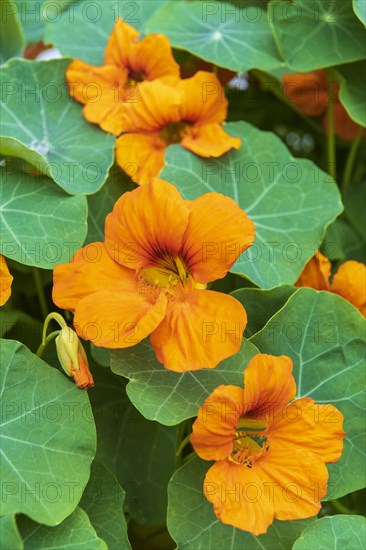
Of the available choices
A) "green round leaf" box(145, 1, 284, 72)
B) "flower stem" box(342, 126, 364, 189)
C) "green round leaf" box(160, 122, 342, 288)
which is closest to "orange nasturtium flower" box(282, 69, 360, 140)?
"flower stem" box(342, 126, 364, 189)

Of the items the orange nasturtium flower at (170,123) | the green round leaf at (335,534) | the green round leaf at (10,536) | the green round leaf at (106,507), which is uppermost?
the orange nasturtium flower at (170,123)

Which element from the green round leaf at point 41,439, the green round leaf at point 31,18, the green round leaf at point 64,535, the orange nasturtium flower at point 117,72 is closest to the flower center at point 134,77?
the orange nasturtium flower at point 117,72

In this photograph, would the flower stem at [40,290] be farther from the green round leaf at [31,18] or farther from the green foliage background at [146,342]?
the green round leaf at [31,18]

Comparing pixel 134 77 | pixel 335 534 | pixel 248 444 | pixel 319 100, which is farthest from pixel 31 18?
pixel 335 534

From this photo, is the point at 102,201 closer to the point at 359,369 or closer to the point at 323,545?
the point at 359,369

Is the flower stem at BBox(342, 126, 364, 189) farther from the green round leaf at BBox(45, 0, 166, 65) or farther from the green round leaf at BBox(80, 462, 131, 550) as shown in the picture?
the green round leaf at BBox(80, 462, 131, 550)

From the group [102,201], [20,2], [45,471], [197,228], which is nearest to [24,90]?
[102,201]
